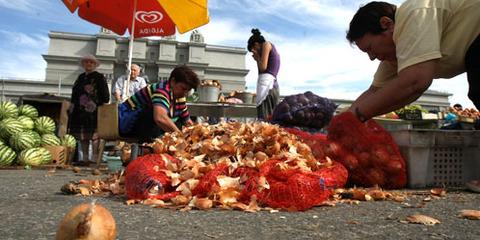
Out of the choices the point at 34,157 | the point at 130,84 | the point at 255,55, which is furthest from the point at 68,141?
the point at 255,55

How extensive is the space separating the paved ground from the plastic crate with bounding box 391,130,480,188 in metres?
0.54

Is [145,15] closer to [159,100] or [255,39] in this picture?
[255,39]

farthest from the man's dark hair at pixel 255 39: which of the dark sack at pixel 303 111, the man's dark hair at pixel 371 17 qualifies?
the man's dark hair at pixel 371 17

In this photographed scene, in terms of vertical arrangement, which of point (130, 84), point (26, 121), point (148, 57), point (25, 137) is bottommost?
point (25, 137)

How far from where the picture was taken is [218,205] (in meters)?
2.08

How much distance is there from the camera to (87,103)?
5996mm

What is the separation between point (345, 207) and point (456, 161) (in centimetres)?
137

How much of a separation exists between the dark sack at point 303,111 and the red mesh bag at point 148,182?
2073 millimetres

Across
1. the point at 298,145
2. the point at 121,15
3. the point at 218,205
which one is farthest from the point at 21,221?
the point at 121,15

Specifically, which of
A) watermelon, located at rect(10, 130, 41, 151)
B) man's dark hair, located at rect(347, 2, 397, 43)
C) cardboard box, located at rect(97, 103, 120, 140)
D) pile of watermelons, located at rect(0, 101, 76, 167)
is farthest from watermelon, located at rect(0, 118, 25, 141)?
man's dark hair, located at rect(347, 2, 397, 43)

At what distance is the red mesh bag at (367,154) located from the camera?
9.14 feet

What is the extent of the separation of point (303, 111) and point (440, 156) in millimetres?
1666

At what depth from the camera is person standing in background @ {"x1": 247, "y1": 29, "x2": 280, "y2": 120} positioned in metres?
4.95

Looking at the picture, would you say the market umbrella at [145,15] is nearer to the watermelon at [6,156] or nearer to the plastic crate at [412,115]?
the watermelon at [6,156]
